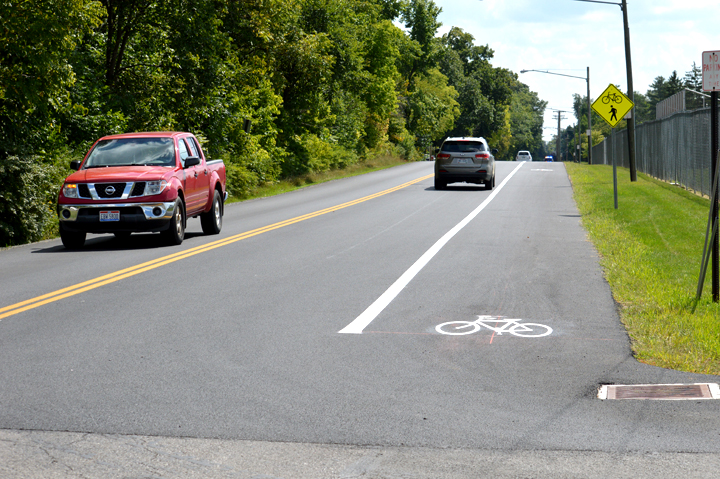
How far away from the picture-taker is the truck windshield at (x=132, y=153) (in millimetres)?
15250

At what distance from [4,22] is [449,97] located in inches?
3147

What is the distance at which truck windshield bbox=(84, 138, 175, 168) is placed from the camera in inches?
600

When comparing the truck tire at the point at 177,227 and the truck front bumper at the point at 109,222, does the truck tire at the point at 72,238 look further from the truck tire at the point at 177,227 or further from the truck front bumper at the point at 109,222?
the truck tire at the point at 177,227

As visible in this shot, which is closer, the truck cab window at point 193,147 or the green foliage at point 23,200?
the green foliage at point 23,200

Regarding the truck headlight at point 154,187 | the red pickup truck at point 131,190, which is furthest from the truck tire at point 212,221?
the truck headlight at point 154,187

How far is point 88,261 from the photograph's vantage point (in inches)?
500

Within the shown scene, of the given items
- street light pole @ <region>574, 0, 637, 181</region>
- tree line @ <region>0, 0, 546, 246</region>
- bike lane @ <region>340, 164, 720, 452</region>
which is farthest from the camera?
street light pole @ <region>574, 0, 637, 181</region>

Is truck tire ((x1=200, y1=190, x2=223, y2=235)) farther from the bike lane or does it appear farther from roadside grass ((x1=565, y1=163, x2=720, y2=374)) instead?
roadside grass ((x1=565, y1=163, x2=720, y2=374))

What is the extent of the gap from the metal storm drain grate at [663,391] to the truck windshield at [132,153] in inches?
436

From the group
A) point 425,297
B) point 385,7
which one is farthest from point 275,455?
point 385,7

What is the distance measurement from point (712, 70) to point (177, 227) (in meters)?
9.29

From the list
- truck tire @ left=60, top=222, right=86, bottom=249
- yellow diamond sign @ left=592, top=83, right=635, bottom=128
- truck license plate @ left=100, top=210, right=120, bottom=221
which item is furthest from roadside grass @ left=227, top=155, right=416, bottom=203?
truck license plate @ left=100, top=210, right=120, bottom=221

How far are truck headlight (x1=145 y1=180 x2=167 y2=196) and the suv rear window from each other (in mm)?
17080

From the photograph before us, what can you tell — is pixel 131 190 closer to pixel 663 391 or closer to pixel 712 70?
pixel 712 70
